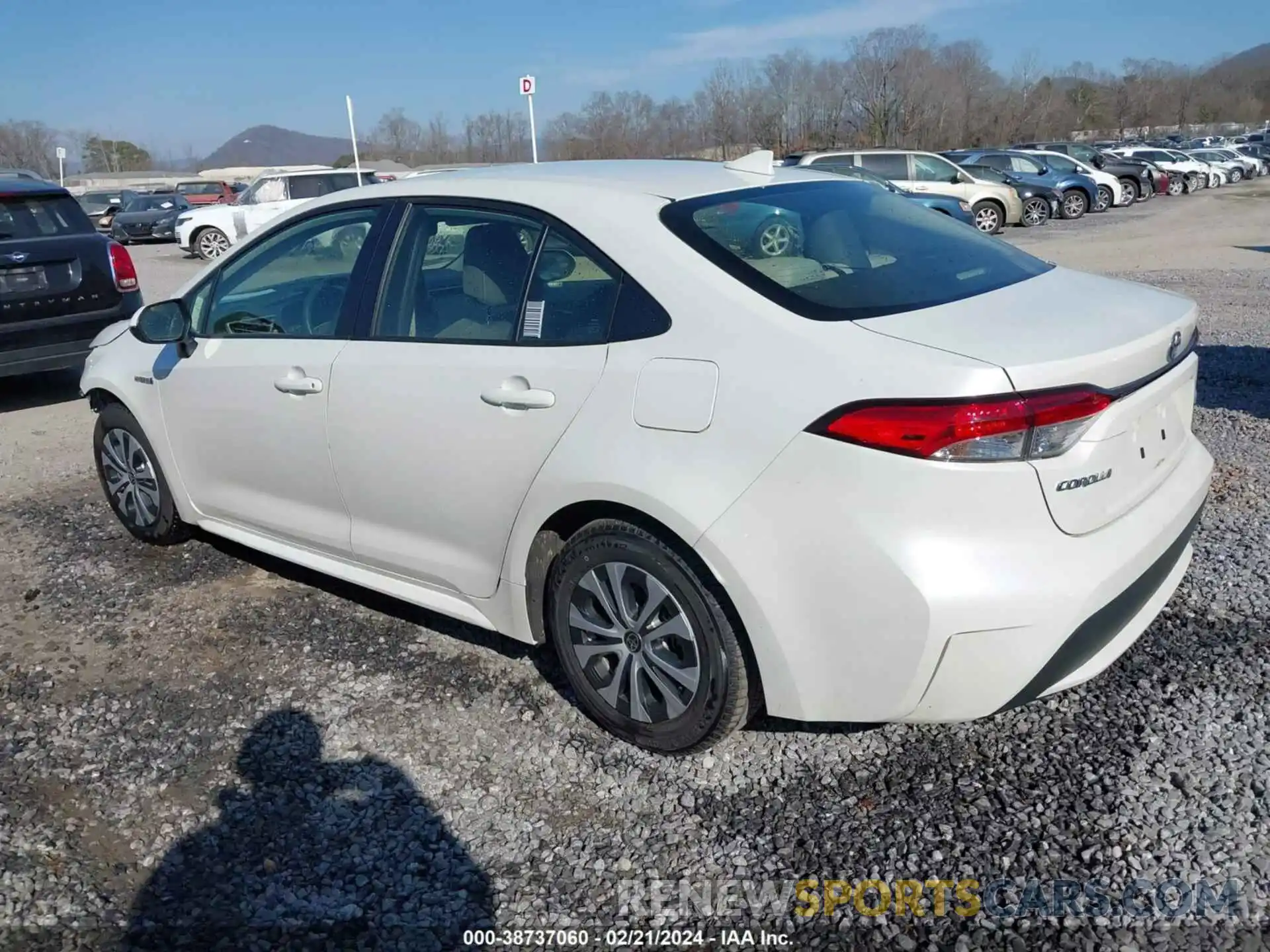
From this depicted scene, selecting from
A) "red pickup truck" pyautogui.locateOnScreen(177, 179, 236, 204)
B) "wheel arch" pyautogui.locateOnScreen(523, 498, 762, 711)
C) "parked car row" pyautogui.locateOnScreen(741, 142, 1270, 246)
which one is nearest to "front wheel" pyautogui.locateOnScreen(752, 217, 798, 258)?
"wheel arch" pyautogui.locateOnScreen(523, 498, 762, 711)

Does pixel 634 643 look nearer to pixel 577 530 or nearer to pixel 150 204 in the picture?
pixel 577 530

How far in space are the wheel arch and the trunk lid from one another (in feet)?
2.53

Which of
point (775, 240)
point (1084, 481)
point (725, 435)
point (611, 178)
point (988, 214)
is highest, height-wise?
point (611, 178)

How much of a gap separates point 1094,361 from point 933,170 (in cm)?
1951

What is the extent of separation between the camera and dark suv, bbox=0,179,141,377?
24.9 ft

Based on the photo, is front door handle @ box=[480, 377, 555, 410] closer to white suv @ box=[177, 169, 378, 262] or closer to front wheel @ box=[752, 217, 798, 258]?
front wheel @ box=[752, 217, 798, 258]

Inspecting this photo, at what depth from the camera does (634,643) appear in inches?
122

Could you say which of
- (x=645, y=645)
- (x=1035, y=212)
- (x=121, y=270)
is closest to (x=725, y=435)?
(x=645, y=645)

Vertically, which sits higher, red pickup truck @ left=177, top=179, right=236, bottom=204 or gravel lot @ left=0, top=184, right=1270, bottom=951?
red pickup truck @ left=177, top=179, right=236, bottom=204

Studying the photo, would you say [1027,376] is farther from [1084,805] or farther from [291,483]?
[291,483]

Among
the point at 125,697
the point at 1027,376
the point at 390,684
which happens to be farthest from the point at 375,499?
the point at 1027,376

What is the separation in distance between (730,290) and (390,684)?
1.90 metres

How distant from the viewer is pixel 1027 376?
2.47 metres

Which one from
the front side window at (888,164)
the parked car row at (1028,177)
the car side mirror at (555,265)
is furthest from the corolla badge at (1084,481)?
the front side window at (888,164)
